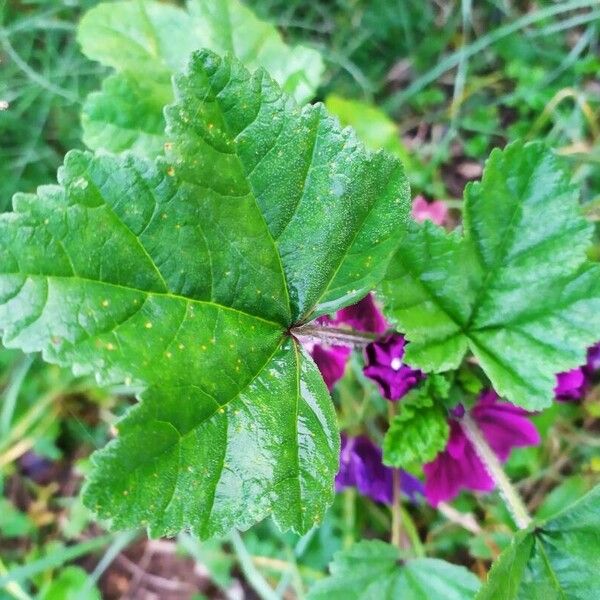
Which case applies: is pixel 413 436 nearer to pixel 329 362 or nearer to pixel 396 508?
pixel 329 362

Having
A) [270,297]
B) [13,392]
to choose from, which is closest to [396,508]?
[270,297]

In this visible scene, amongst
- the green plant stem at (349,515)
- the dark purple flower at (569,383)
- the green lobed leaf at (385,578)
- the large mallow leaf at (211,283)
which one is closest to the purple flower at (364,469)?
the green lobed leaf at (385,578)

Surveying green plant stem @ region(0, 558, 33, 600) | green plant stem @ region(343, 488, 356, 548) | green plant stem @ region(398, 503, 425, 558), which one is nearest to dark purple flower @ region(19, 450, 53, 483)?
green plant stem @ region(0, 558, 33, 600)

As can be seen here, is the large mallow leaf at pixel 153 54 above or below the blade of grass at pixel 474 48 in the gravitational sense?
below

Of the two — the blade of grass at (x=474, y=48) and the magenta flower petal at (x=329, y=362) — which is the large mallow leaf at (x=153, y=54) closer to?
the magenta flower petal at (x=329, y=362)

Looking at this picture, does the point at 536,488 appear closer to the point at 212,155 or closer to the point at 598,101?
the point at 598,101
